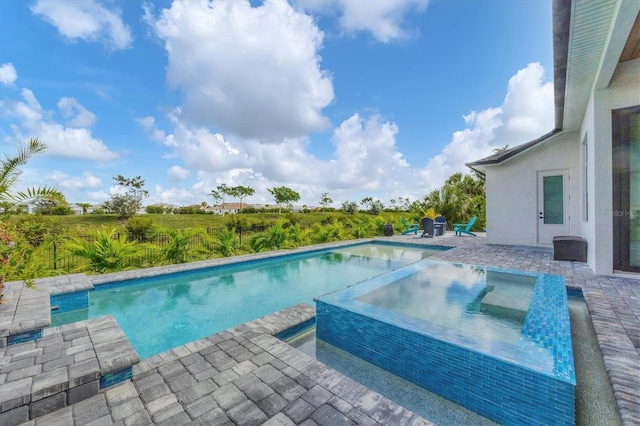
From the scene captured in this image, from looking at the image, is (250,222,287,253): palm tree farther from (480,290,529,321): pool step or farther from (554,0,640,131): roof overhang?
(554,0,640,131): roof overhang

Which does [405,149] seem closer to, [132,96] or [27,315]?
[132,96]

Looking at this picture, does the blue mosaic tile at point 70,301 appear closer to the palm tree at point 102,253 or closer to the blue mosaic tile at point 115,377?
the palm tree at point 102,253

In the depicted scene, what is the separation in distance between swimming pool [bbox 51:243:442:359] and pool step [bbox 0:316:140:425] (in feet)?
3.35

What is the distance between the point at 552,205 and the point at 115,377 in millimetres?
11626

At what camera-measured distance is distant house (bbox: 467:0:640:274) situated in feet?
12.1

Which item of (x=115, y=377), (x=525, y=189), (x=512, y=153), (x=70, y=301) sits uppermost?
(x=512, y=153)

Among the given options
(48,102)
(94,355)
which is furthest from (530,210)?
(48,102)

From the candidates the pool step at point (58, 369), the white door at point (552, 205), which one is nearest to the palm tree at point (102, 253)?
the pool step at point (58, 369)

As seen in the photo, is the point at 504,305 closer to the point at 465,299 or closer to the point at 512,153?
the point at 465,299

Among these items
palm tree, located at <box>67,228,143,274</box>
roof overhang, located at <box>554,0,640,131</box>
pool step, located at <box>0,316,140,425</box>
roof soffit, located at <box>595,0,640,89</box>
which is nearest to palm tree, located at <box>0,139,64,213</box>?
pool step, located at <box>0,316,140,425</box>

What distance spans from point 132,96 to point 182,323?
36.9ft

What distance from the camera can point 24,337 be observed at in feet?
9.82

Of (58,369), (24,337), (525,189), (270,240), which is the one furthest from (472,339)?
(525,189)

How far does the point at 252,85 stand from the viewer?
32.0 ft
